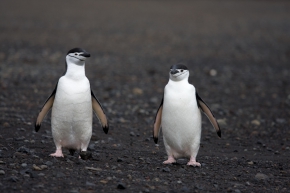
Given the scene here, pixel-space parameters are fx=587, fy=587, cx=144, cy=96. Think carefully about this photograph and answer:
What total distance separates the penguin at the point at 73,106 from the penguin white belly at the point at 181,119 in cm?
77

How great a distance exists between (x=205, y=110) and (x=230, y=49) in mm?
11037

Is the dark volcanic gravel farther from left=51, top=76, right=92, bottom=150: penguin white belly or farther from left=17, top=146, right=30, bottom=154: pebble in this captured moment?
left=51, top=76, right=92, bottom=150: penguin white belly

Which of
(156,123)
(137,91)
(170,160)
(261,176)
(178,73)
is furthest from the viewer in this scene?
(137,91)

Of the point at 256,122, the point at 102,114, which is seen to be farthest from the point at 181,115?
the point at 256,122

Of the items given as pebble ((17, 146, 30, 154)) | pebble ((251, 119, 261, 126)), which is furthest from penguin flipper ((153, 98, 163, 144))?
pebble ((251, 119, 261, 126))

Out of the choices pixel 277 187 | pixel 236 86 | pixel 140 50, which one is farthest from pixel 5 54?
pixel 277 187

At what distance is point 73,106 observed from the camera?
5648mm

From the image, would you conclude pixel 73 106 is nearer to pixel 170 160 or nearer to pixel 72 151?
pixel 72 151

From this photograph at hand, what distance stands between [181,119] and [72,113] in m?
1.07

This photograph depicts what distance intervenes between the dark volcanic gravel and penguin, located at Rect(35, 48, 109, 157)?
0.27 metres

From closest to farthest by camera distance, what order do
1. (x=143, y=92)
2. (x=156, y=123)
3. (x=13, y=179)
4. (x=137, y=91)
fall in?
(x=13, y=179)
(x=156, y=123)
(x=137, y=91)
(x=143, y=92)

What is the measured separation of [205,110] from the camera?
606 cm

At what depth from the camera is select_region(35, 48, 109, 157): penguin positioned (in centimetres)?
564

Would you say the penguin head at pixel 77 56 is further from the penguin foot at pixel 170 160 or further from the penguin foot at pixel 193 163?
the penguin foot at pixel 193 163
